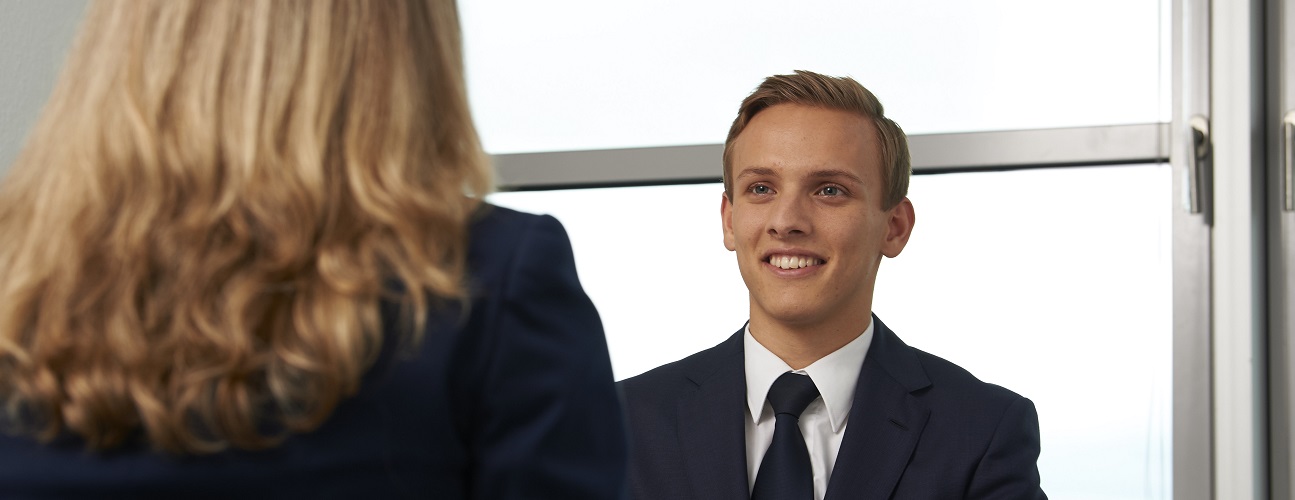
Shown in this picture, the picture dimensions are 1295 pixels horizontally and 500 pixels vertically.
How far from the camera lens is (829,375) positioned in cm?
180

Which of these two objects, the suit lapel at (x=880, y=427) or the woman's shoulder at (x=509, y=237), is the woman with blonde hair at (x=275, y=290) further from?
the suit lapel at (x=880, y=427)

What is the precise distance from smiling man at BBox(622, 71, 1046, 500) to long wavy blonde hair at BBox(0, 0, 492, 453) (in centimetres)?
104

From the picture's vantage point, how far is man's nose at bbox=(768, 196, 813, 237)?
1794 millimetres

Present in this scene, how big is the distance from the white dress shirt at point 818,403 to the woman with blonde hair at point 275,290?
3.25 feet

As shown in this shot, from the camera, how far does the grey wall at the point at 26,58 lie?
2094 millimetres

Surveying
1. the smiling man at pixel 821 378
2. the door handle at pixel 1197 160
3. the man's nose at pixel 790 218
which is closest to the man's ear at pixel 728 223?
the smiling man at pixel 821 378

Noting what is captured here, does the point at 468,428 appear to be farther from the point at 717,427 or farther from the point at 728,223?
the point at 728,223

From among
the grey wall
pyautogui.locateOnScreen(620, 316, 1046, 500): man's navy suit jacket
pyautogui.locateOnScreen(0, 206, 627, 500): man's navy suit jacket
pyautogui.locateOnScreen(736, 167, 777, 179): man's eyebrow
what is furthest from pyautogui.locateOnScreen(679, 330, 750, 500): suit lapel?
the grey wall

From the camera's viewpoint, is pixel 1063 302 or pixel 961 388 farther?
pixel 1063 302

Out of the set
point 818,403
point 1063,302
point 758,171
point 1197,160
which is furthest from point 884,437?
point 1197,160

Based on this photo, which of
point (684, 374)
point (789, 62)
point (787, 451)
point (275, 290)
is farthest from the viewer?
point (789, 62)

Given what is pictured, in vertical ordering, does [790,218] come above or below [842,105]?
below

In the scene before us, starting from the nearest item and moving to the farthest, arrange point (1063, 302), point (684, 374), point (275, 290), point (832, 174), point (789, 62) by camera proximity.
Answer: point (275, 290), point (832, 174), point (684, 374), point (1063, 302), point (789, 62)

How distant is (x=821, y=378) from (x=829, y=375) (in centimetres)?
1
